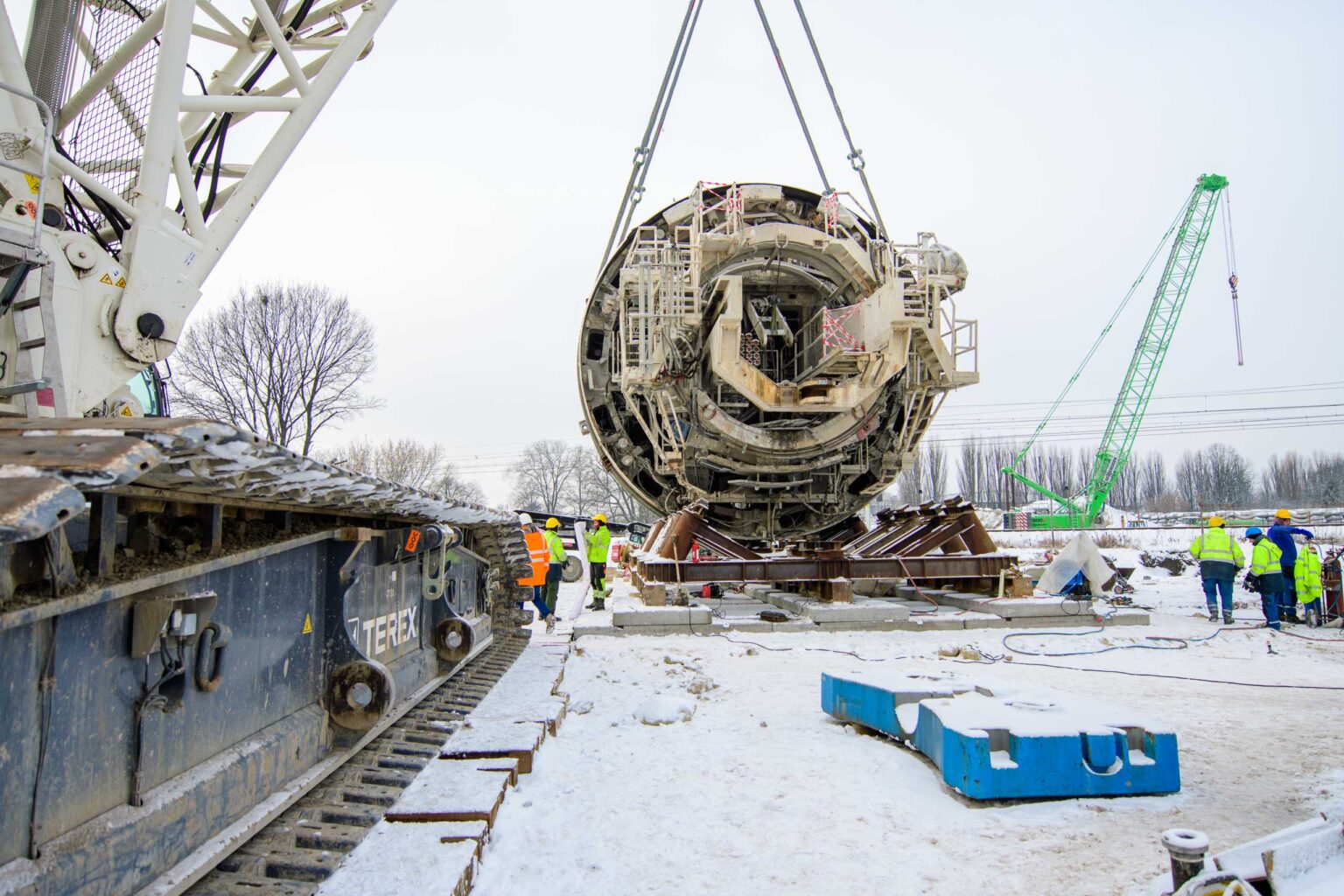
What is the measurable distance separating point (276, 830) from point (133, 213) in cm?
→ 301

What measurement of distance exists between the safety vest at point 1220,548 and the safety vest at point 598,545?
718cm

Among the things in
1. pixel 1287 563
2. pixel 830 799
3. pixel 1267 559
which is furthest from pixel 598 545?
pixel 1287 563

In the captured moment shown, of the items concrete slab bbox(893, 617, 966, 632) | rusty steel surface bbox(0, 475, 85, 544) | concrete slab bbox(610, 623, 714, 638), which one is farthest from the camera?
concrete slab bbox(893, 617, 966, 632)

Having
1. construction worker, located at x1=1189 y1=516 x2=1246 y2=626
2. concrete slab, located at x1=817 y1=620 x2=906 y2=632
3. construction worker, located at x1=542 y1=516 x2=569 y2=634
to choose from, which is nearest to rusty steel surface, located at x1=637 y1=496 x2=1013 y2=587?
concrete slab, located at x1=817 y1=620 x2=906 y2=632

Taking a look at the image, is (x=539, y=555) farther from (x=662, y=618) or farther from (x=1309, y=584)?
(x=1309, y=584)

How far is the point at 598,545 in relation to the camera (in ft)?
36.8

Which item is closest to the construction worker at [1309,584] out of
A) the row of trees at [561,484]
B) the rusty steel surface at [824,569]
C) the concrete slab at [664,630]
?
the rusty steel surface at [824,569]

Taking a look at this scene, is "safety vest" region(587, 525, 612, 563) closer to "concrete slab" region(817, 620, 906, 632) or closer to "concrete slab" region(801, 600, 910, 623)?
"concrete slab" region(801, 600, 910, 623)

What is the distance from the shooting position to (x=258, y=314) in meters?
24.2

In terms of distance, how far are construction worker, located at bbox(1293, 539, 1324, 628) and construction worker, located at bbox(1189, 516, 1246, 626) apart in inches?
23.3

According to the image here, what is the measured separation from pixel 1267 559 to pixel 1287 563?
224 mm

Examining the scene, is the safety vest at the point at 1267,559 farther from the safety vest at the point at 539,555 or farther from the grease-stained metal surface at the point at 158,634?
the grease-stained metal surface at the point at 158,634

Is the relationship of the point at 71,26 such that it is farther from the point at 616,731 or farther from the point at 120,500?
the point at 616,731

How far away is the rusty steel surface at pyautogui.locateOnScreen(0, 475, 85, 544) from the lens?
133cm
